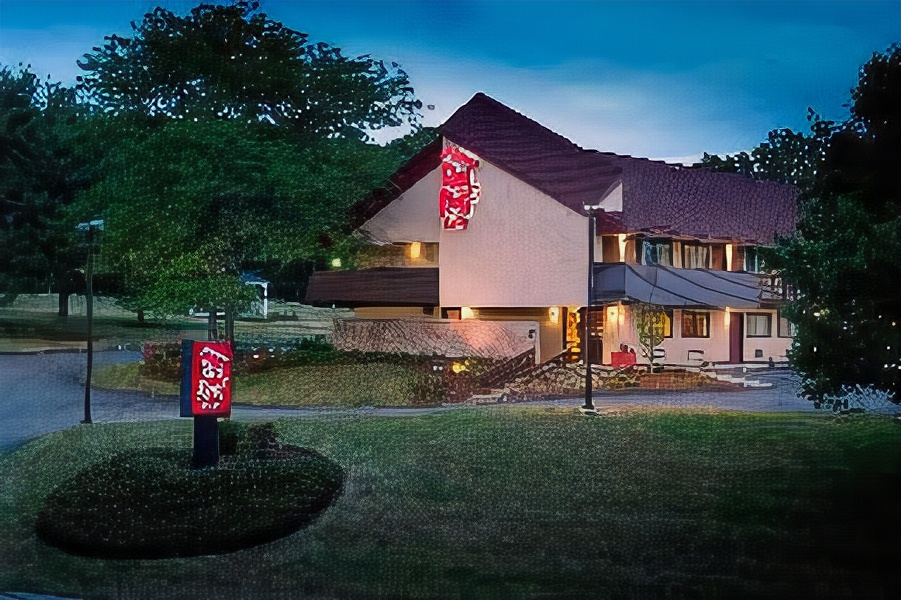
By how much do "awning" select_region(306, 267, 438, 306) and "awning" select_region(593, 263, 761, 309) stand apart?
2.80ft

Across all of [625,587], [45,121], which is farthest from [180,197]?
[625,587]

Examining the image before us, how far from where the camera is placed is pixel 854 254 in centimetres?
467

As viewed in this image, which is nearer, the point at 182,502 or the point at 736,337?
the point at 182,502

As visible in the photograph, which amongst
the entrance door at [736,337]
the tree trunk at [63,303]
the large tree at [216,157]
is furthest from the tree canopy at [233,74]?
the entrance door at [736,337]

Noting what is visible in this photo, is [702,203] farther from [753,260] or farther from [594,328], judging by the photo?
[594,328]

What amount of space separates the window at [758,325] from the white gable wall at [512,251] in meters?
0.82

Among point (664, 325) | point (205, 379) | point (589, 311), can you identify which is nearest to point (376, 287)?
point (205, 379)

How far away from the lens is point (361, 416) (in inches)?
202

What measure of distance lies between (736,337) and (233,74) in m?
2.83

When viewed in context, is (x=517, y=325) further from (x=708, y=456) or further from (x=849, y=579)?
(x=849, y=579)

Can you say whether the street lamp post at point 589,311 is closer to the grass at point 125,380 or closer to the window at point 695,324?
the window at point 695,324

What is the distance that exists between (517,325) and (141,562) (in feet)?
6.85

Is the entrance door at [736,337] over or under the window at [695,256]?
under

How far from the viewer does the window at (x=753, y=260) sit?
16.1ft
